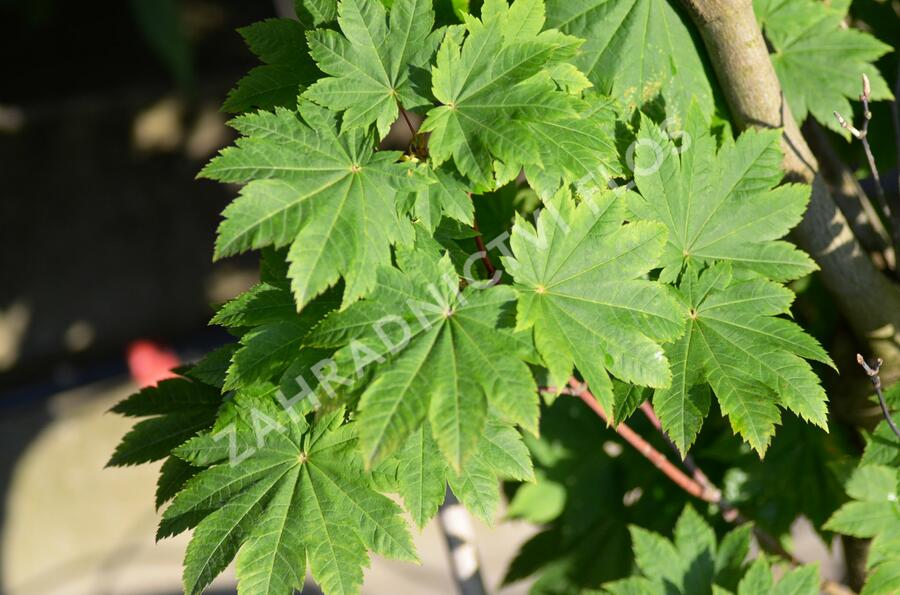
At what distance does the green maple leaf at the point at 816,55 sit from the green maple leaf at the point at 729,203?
0.71ft

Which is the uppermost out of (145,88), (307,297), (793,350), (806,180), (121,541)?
(145,88)

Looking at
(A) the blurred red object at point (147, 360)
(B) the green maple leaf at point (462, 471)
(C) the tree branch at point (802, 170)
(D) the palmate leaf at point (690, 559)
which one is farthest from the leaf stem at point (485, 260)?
(A) the blurred red object at point (147, 360)

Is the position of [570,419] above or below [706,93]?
below

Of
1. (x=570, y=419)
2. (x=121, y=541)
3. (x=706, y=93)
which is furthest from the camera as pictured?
(x=121, y=541)

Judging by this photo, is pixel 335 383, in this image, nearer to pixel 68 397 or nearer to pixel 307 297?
pixel 307 297

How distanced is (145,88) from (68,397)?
131 centimetres

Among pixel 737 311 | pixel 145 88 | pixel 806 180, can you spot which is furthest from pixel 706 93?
pixel 145 88

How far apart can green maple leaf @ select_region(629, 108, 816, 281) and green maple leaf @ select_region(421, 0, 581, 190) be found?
21cm

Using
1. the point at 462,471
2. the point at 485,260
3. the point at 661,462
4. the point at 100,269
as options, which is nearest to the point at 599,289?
the point at 485,260

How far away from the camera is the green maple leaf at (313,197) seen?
864 millimetres

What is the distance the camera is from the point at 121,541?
124 inches

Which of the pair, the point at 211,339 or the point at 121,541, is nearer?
the point at 121,541

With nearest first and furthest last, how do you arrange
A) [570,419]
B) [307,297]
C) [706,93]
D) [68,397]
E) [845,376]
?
[307,297], [706,93], [845,376], [570,419], [68,397]

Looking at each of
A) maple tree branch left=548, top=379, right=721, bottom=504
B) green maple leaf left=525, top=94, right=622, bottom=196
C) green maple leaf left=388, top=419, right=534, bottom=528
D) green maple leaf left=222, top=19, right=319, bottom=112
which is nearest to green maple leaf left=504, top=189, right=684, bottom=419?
green maple leaf left=525, top=94, right=622, bottom=196
